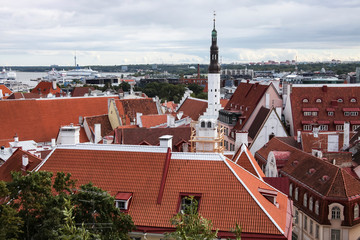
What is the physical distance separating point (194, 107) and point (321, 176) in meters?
52.5

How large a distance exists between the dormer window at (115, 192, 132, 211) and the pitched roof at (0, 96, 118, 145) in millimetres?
38154

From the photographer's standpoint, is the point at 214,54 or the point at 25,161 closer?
the point at 25,161

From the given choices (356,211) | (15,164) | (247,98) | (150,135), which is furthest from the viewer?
(247,98)

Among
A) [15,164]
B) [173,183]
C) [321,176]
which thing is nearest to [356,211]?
[321,176]

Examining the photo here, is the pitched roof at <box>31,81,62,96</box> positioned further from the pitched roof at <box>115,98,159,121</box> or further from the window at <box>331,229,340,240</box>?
the window at <box>331,229,340,240</box>

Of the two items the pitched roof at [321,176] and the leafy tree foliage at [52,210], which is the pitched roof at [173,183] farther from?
the pitched roof at [321,176]

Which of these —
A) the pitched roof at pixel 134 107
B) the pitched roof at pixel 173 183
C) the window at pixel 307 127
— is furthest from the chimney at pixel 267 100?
the pitched roof at pixel 173 183

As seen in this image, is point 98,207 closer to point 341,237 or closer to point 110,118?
point 341,237

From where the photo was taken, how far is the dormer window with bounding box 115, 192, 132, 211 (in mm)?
24042

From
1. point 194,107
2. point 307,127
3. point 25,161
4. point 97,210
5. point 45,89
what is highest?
point 97,210

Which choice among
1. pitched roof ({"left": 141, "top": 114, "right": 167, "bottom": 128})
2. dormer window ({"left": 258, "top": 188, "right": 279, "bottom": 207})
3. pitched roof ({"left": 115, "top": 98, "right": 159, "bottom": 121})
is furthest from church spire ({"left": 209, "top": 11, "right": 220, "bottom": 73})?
dormer window ({"left": 258, "top": 188, "right": 279, "bottom": 207})

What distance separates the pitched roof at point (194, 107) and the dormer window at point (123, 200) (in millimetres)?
57941

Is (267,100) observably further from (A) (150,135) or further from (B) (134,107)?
(A) (150,135)

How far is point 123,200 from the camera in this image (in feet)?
78.9
